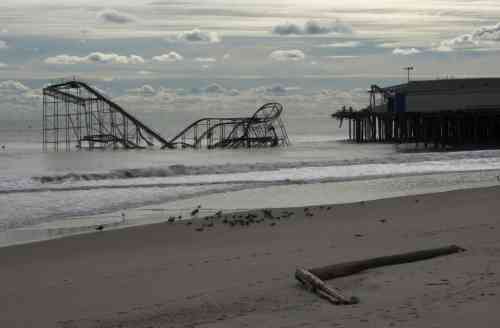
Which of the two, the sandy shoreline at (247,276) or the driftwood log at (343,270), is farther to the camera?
the driftwood log at (343,270)

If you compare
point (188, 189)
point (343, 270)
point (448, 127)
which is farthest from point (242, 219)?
point (448, 127)

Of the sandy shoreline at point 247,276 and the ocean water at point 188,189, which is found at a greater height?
the sandy shoreline at point 247,276

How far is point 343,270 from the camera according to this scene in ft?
26.2

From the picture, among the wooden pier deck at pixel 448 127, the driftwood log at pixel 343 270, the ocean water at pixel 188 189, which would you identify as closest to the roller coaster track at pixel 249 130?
the wooden pier deck at pixel 448 127

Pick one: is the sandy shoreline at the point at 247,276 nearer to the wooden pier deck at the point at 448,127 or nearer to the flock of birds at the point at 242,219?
the flock of birds at the point at 242,219

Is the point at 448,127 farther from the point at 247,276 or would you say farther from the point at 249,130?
the point at 247,276

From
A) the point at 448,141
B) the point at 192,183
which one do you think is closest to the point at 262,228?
the point at 192,183

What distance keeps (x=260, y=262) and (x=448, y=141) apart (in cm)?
5562

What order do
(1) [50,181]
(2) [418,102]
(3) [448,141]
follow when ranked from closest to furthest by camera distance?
(1) [50,181], (3) [448,141], (2) [418,102]

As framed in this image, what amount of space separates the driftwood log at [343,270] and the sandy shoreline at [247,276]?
4.4 inches

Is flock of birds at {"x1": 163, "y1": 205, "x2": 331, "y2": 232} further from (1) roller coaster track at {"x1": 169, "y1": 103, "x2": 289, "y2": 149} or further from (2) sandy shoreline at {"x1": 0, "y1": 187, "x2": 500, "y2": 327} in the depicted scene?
(1) roller coaster track at {"x1": 169, "y1": 103, "x2": 289, "y2": 149}

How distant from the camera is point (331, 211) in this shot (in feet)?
49.8

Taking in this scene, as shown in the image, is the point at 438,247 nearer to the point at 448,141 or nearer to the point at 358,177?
the point at 358,177

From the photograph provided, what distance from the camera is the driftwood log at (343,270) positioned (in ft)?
22.9
